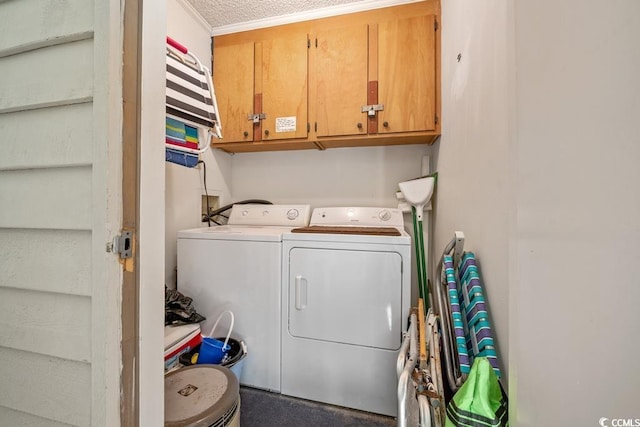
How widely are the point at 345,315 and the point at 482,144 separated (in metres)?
1.13

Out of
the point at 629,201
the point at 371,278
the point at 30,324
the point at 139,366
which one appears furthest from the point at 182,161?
the point at 629,201

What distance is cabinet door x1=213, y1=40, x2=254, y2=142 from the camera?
79.9 inches

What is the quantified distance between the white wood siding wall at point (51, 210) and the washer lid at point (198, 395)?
12.9 inches

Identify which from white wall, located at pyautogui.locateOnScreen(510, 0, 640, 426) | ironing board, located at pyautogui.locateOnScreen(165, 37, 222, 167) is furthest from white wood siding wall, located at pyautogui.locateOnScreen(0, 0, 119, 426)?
white wall, located at pyautogui.locateOnScreen(510, 0, 640, 426)

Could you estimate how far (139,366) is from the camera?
623 mm

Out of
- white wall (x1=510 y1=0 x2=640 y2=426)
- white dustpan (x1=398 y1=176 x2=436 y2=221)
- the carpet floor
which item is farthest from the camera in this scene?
white dustpan (x1=398 y1=176 x2=436 y2=221)

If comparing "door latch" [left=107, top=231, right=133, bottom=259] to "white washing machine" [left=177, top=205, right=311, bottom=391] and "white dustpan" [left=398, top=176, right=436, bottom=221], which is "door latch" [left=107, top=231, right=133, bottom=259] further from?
"white dustpan" [left=398, top=176, right=436, bottom=221]

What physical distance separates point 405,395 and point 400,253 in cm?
76

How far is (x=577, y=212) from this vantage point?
0.42 m

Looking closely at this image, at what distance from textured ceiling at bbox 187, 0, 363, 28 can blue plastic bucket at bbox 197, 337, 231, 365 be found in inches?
96.1

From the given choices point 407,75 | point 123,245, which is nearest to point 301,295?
point 123,245

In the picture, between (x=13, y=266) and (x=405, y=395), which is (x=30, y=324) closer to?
(x=13, y=266)

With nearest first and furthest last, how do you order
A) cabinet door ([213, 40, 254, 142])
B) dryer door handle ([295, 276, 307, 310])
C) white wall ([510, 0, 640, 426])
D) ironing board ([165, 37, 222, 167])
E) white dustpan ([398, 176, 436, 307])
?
white wall ([510, 0, 640, 426]) → ironing board ([165, 37, 222, 167]) → dryer door handle ([295, 276, 307, 310]) → white dustpan ([398, 176, 436, 307]) → cabinet door ([213, 40, 254, 142])

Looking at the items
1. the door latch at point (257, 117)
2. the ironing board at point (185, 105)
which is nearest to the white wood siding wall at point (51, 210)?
the ironing board at point (185, 105)
